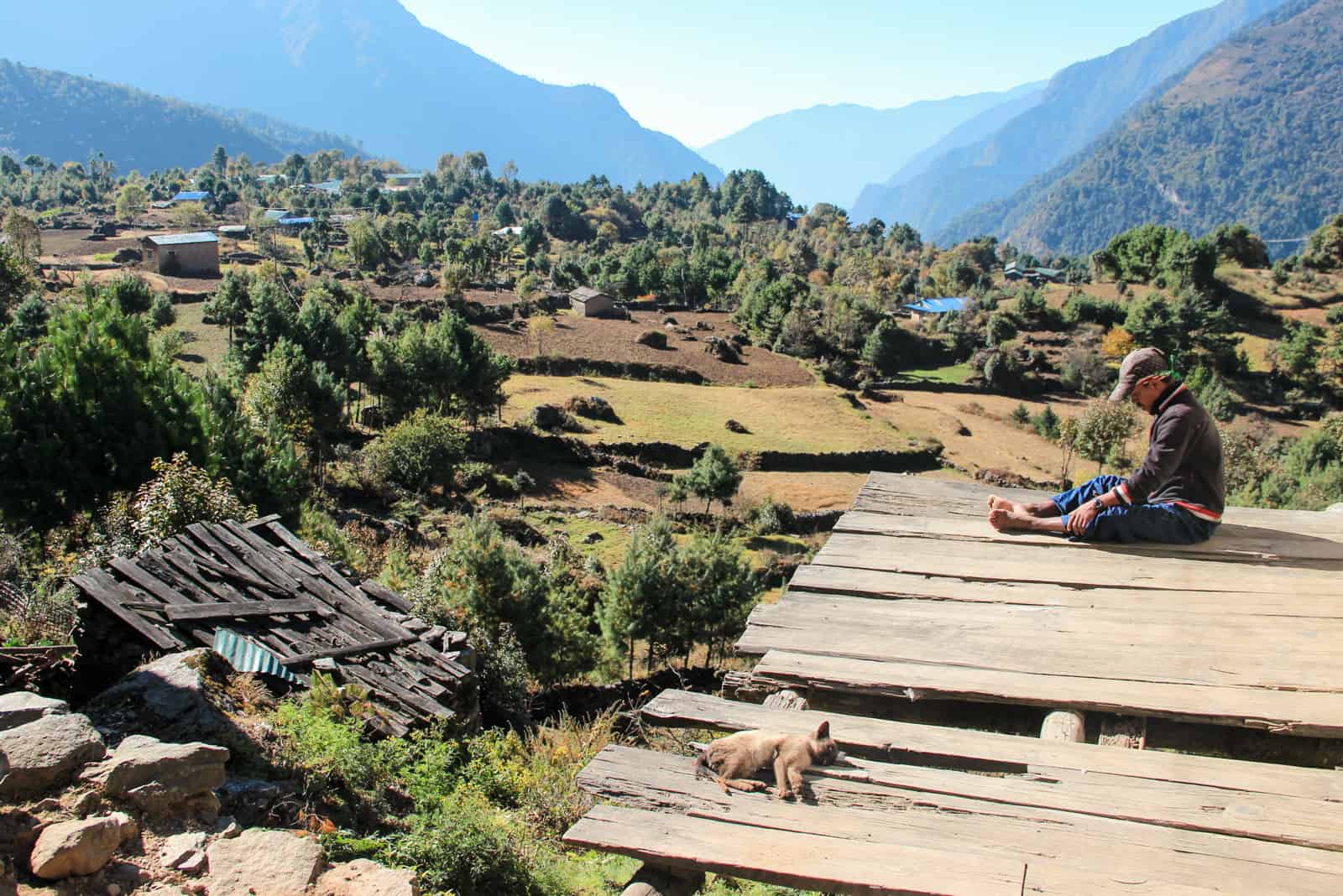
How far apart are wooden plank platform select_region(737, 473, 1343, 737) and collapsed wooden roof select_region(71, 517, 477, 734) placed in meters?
5.06

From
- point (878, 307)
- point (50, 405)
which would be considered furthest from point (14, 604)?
point (878, 307)

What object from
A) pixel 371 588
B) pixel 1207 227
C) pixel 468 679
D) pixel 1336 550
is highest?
pixel 1207 227

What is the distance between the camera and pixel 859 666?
388 centimetres

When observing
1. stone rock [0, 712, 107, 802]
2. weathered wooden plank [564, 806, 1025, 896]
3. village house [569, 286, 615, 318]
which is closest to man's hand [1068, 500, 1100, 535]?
weathered wooden plank [564, 806, 1025, 896]

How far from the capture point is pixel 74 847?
3.95 meters

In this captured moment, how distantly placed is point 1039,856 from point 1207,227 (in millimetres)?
237018

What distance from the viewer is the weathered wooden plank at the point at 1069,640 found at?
3.66 metres

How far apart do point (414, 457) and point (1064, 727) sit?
30.1 m

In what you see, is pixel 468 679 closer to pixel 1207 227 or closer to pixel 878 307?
pixel 878 307

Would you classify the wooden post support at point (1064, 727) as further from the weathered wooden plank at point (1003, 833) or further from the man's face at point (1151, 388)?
the man's face at point (1151, 388)

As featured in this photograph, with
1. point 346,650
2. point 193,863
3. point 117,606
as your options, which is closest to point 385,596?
point 346,650

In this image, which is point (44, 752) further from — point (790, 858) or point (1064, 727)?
point (1064, 727)

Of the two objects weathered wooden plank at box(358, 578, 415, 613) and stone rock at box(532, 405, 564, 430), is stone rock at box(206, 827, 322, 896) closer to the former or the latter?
weathered wooden plank at box(358, 578, 415, 613)

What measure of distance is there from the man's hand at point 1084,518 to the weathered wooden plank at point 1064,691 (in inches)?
63.2
